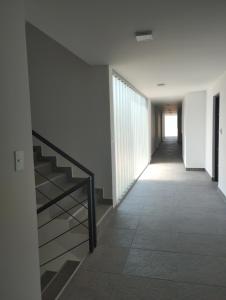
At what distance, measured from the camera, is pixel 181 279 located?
230cm

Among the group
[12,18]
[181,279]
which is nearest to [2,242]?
[12,18]

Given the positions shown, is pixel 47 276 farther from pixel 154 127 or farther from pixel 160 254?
pixel 154 127

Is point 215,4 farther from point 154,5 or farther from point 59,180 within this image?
point 59,180

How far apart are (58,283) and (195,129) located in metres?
5.90

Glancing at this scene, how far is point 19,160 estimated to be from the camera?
154 centimetres

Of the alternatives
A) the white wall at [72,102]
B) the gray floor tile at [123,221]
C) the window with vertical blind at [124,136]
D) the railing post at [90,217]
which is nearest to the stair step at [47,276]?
the railing post at [90,217]

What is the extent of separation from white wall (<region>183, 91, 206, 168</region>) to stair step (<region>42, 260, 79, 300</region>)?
537 cm

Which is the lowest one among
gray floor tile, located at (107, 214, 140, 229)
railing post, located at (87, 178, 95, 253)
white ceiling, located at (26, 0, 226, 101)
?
gray floor tile, located at (107, 214, 140, 229)

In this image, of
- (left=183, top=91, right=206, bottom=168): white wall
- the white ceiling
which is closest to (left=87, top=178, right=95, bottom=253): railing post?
the white ceiling

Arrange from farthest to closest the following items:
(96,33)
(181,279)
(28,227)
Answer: (96,33) < (181,279) < (28,227)

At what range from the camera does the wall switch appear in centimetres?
152

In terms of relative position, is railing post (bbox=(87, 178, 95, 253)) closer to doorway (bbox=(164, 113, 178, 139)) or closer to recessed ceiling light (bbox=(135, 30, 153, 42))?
recessed ceiling light (bbox=(135, 30, 153, 42))

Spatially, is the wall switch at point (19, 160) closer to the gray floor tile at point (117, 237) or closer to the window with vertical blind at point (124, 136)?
the gray floor tile at point (117, 237)

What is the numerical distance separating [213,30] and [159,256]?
7.75 ft
